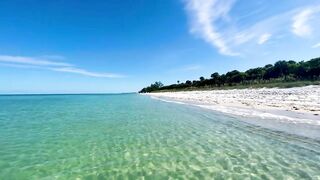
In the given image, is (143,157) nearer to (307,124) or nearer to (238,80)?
(307,124)

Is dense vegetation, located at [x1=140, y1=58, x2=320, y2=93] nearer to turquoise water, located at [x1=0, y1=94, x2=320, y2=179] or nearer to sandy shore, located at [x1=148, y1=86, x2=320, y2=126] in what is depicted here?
sandy shore, located at [x1=148, y1=86, x2=320, y2=126]

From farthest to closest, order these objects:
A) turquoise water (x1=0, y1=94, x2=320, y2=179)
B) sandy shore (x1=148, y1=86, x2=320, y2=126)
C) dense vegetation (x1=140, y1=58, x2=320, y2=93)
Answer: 1. dense vegetation (x1=140, y1=58, x2=320, y2=93)
2. sandy shore (x1=148, y1=86, x2=320, y2=126)
3. turquoise water (x1=0, y1=94, x2=320, y2=179)

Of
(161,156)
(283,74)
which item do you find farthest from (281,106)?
(283,74)

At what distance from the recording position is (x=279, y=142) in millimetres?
9969

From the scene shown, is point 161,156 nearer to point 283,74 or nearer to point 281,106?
point 281,106

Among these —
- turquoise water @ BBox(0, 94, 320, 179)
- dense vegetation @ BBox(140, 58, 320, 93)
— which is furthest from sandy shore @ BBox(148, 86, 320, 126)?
dense vegetation @ BBox(140, 58, 320, 93)

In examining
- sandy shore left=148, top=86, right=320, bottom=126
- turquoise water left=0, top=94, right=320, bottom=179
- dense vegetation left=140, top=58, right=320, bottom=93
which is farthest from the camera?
dense vegetation left=140, top=58, right=320, bottom=93

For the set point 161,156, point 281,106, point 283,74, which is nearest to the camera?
point 161,156

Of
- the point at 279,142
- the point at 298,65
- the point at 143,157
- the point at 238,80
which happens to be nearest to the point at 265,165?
the point at 279,142

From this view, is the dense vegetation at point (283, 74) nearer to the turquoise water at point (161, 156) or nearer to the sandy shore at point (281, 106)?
the sandy shore at point (281, 106)

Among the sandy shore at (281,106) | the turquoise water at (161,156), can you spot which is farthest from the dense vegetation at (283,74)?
the turquoise water at (161,156)

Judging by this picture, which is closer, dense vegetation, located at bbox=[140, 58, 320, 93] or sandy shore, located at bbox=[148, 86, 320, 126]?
sandy shore, located at bbox=[148, 86, 320, 126]

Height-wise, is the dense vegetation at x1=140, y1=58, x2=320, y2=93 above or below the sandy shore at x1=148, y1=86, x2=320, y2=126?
above

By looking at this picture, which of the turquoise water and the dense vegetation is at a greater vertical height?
the dense vegetation
